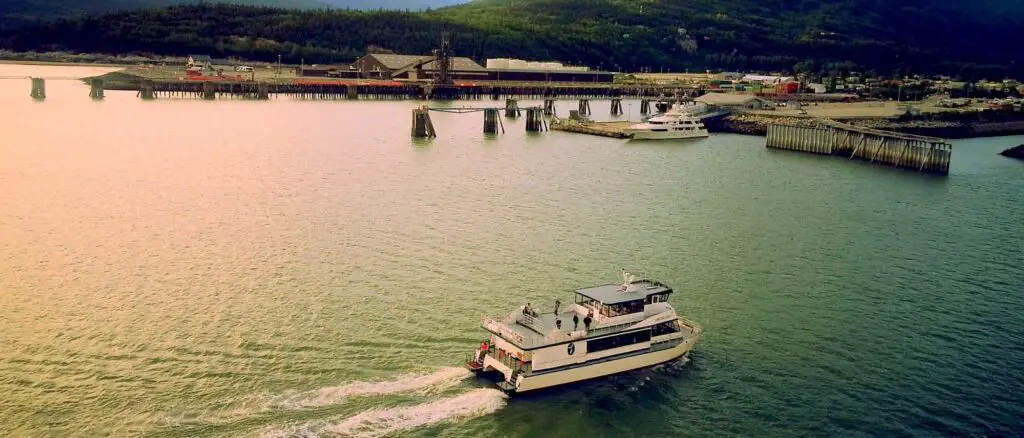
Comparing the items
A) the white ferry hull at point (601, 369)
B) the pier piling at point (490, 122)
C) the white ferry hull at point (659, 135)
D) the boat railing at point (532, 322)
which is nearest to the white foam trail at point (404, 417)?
the white ferry hull at point (601, 369)

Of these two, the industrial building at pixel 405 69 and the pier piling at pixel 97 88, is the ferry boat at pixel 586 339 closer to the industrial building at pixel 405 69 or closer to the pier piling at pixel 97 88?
the pier piling at pixel 97 88

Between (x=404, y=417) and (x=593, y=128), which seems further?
(x=593, y=128)

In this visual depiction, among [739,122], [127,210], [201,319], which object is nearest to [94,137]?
[127,210]

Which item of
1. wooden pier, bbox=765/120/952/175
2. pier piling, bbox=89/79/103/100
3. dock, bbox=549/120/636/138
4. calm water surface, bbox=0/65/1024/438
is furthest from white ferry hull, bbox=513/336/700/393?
pier piling, bbox=89/79/103/100

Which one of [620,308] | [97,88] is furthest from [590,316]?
[97,88]

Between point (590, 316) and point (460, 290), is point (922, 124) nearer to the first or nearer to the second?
point (460, 290)

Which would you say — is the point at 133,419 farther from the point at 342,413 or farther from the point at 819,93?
the point at 819,93

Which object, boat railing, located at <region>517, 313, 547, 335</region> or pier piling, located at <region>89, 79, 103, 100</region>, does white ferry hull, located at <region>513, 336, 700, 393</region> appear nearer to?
boat railing, located at <region>517, 313, 547, 335</region>
